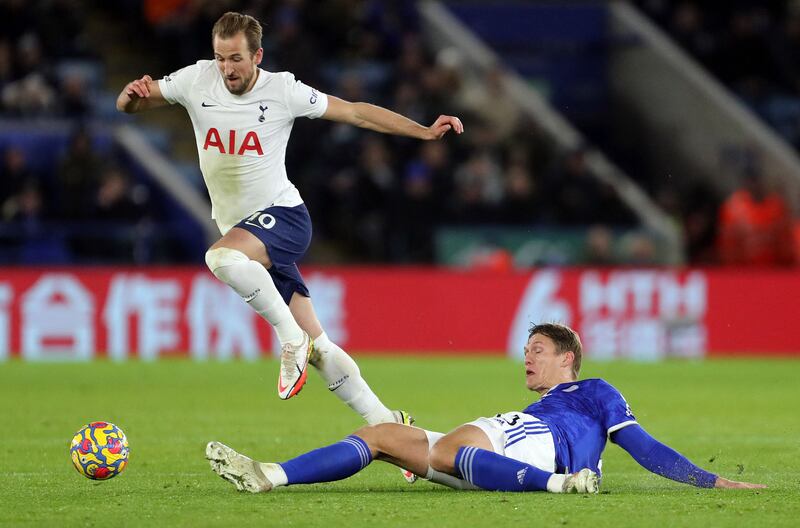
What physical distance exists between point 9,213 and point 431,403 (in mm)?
7819

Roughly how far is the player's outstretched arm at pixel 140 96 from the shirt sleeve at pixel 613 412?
2.98 metres

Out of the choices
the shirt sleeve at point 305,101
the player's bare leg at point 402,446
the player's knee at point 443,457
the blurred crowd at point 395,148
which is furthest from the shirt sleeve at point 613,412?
the blurred crowd at point 395,148

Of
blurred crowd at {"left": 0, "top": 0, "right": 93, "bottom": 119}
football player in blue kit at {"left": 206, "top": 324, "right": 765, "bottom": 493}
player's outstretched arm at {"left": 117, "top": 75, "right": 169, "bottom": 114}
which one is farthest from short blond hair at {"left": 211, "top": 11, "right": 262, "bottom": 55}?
blurred crowd at {"left": 0, "top": 0, "right": 93, "bottom": 119}

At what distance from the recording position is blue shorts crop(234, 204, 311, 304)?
8297mm

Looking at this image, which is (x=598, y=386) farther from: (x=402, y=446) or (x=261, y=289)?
(x=261, y=289)

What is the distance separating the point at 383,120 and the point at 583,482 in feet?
8.01

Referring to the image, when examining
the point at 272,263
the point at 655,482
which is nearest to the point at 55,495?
the point at 272,263

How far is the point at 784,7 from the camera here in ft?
86.7

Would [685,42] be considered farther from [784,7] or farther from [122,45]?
[122,45]

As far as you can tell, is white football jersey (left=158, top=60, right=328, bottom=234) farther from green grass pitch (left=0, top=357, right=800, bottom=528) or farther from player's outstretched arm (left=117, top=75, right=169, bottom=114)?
green grass pitch (left=0, top=357, right=800, bottom=528)

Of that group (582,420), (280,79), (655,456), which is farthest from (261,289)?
(655,456)

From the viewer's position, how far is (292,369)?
319 inches

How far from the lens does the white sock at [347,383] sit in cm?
861

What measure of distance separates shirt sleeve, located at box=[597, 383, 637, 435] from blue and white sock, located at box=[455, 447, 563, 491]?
0.37m
